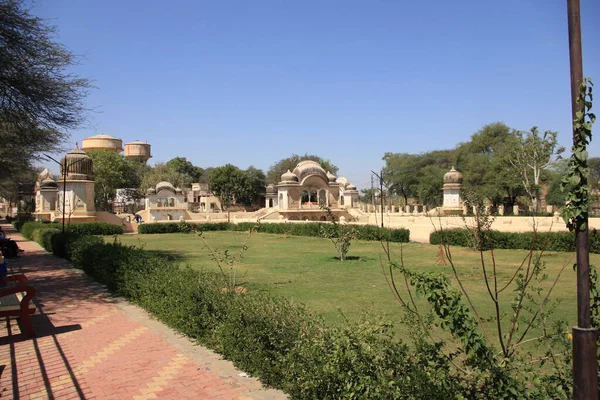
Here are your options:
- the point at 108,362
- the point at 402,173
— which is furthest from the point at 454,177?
the point at 108,362

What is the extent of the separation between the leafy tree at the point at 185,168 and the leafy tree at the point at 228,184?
13.9 metres

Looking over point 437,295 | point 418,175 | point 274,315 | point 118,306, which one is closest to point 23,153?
point 118,306

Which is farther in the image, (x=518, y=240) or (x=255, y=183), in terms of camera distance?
(x=255, y=183)

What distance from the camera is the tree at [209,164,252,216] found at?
214ft

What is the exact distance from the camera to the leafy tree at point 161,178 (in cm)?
6231

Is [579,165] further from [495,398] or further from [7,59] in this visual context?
[7,59]

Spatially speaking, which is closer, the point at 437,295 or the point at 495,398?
the point at 495,398

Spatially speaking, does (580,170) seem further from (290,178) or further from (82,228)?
(290,178)

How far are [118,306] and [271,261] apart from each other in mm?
8216

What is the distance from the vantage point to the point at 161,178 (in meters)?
63.3

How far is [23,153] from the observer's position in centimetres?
2145

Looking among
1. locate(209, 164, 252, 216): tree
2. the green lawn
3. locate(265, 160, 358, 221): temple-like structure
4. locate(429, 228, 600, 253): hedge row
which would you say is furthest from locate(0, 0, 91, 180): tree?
locate(209, 164, 252, 216): tree

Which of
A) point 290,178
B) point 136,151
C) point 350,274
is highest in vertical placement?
point 136,151

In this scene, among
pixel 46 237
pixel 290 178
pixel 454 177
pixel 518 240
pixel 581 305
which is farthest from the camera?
pixel 290 178
